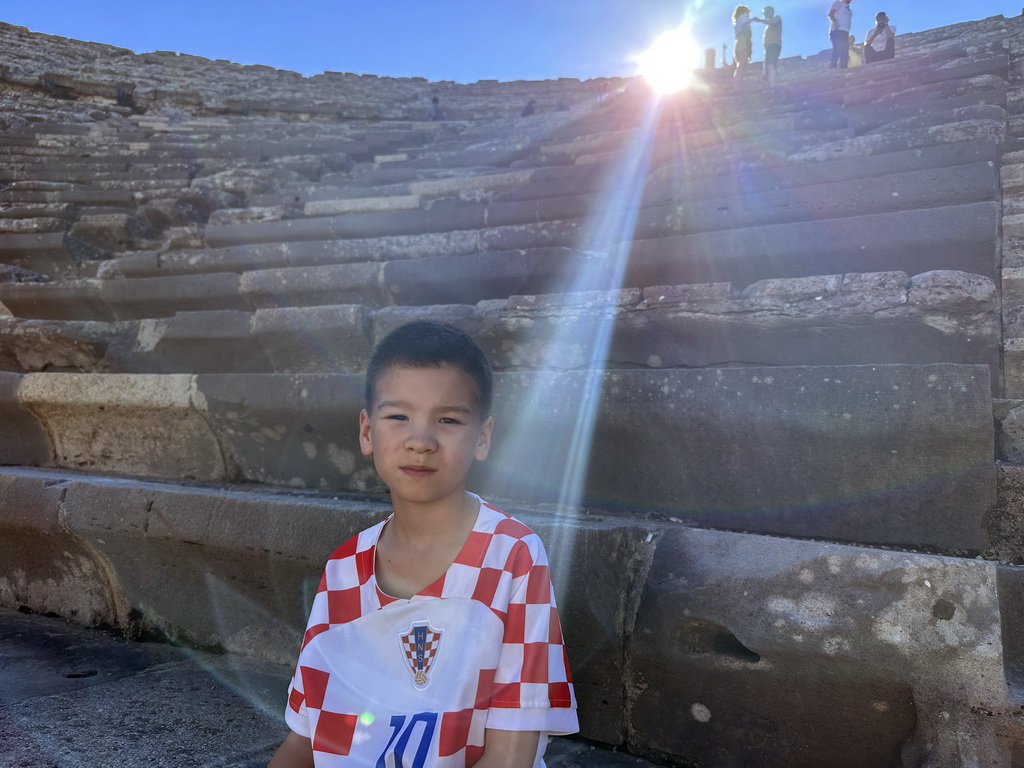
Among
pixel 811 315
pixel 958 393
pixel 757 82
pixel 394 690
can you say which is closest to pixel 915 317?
pixel 811 315

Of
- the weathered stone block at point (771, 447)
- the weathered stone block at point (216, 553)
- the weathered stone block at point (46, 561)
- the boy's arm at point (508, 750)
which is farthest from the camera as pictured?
the weathered stone block at point (46, 561)

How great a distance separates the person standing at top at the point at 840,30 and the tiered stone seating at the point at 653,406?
3390 millimetres

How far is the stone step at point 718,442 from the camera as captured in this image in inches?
57.4

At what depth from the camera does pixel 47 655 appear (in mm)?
2084

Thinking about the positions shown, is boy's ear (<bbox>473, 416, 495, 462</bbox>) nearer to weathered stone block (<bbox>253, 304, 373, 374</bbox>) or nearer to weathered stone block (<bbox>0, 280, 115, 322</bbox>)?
weathered stone block (<bbox>253, 304, 373, 374</bbox>)

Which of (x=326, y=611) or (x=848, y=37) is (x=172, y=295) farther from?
(x=848, y=37)

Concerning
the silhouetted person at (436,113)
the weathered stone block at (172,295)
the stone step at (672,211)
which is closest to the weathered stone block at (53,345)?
the weathered stone block at (172,295)

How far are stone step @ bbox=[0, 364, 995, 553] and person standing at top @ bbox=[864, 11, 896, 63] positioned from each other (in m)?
7.38

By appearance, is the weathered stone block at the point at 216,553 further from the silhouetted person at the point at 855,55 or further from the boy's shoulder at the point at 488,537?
the silhouetted person at the point at 855,55

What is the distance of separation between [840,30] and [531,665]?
869cm

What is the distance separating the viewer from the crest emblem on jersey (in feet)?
3.58

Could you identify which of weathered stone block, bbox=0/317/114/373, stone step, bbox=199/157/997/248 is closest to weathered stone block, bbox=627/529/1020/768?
stone step, bbox=199/157/997/248

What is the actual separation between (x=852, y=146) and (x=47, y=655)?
404 centimetres

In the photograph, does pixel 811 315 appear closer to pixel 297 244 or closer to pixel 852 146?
pixel 852 146
